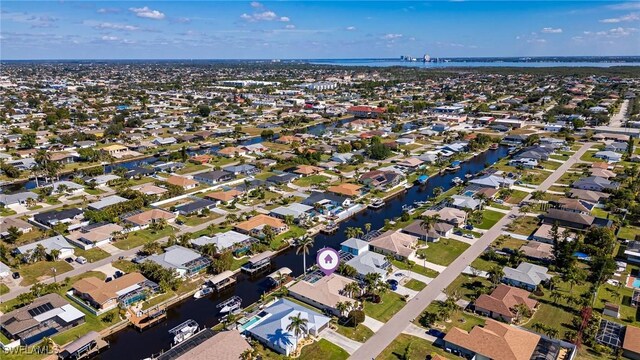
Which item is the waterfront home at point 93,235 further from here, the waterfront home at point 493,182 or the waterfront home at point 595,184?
the waterfront home at point 595,184

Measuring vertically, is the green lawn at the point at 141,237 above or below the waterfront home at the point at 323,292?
below

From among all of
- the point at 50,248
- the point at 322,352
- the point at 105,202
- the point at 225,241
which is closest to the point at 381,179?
the point at 225,241

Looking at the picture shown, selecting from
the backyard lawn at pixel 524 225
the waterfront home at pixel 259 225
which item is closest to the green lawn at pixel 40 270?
the waterfront home at pixel 259 225

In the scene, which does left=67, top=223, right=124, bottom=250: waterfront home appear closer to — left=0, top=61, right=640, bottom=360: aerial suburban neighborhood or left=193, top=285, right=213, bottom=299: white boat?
left=0, top=61, right=640, bottom=360: aerial suburban neighborhood

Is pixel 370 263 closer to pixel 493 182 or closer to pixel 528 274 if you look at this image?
pixel 528 274

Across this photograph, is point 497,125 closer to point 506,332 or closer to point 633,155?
point 633,155
